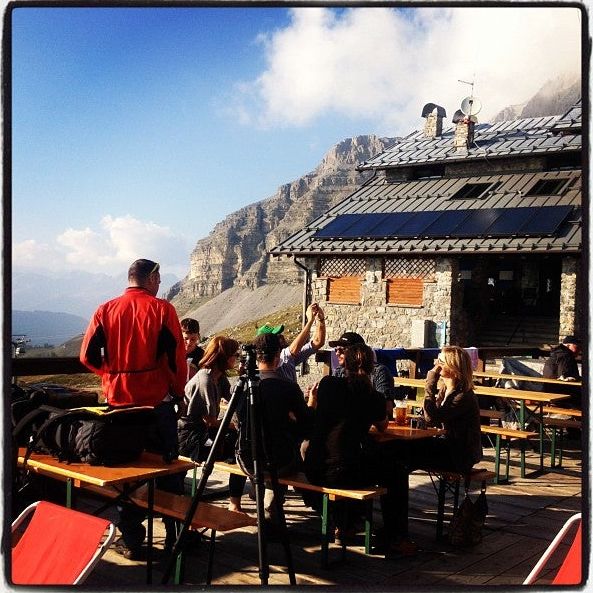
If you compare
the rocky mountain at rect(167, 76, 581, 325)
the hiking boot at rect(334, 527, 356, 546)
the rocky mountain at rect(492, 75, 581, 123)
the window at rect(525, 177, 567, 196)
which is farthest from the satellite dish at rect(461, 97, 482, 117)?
the rocky mountain at rect(167, 76, 581, 325)

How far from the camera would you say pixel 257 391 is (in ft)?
11.6

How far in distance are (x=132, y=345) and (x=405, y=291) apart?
15.9 meters

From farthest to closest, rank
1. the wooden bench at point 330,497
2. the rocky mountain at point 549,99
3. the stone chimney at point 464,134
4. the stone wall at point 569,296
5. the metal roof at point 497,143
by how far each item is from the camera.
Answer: the rocky mountain at point 549,99, the stone chimney at point 464,134, the metal roof at point 497,143, the stone wall at point 569,296, the wooden bench at point 330,497

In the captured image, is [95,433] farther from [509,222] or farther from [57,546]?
[509,222]

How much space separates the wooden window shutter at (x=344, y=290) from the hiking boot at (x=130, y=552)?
53.9ft

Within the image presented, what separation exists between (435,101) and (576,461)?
873 inches

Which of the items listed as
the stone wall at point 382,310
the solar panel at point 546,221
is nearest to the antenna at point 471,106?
the stone wall at point 382,310

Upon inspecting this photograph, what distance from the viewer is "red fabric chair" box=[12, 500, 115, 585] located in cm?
270

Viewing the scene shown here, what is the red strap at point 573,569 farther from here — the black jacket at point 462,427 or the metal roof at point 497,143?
the metal roof at point 497,143

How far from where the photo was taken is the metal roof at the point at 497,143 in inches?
816

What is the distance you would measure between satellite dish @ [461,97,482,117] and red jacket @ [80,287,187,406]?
21747 mm

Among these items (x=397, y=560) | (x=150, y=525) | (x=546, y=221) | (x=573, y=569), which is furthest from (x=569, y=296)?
(x=573, y=569)

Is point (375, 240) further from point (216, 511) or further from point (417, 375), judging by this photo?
point (216, 511)

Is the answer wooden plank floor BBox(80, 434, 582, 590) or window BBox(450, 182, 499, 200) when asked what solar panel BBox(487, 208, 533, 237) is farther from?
wooden plank floor BBox(80, 434, 582, 590)
